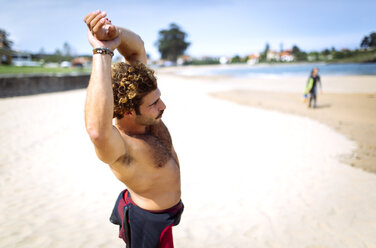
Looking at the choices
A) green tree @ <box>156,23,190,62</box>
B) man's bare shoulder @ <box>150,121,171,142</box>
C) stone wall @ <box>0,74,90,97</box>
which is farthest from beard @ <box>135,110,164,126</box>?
green tree @ <box>156,23,190,62</box>

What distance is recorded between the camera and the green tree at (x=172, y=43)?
109 metres

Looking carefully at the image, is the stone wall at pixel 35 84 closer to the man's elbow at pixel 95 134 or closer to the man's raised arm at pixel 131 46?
the man's raised arm at pixel 131 46

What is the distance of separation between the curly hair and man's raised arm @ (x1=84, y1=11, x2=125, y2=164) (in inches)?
7.0

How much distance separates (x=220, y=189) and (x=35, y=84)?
15448 millimetres

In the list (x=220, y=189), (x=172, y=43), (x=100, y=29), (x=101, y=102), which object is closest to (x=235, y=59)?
(x=172, y=43)

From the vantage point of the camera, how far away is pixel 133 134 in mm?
1369

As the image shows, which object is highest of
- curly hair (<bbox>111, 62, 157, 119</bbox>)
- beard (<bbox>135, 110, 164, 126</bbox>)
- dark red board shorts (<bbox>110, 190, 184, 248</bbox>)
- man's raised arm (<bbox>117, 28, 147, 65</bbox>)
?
man's raised arm (<bbox>117, 28, 147, 65</bbox>)

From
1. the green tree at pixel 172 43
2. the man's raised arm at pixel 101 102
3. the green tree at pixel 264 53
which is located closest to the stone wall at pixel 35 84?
the man's raised arm at pixel 101 102

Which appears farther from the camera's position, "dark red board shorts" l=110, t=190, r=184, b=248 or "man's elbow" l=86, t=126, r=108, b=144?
"dark red board shorts" l=110, t=190, r=184, b=248

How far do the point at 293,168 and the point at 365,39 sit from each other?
396 ft

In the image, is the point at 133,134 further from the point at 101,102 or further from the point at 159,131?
the point at 101,102

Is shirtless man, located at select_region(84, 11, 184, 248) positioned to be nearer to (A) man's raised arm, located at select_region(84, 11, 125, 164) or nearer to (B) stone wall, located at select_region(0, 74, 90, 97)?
(A) man's raised arm, located at select_region(84, 11, 125, 164)

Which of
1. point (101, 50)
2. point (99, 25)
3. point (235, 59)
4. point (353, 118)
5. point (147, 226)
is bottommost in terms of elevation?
point (353, 118)

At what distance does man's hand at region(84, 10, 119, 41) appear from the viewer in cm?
107
